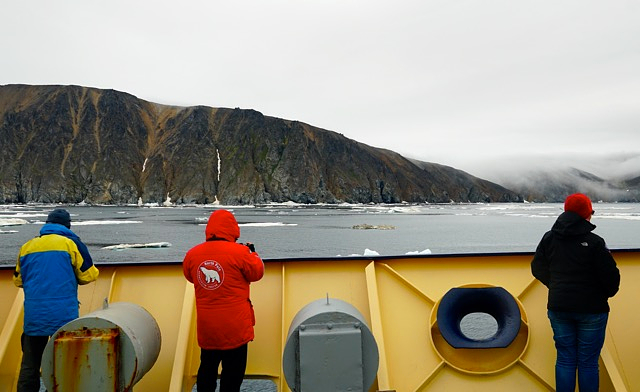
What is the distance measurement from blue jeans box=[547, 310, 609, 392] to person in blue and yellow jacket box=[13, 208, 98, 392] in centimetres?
381

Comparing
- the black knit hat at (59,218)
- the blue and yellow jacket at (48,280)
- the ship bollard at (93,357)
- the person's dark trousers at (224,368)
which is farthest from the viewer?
the black knit hat at (59,218)

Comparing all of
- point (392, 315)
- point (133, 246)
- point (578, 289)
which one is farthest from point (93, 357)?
point (133, 246)

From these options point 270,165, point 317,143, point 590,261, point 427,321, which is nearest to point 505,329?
point 427,321

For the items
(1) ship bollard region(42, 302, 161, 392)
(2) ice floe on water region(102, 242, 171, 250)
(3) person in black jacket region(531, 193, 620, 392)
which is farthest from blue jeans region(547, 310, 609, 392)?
(2) ice floe on water region(102, 242, 171, 250)

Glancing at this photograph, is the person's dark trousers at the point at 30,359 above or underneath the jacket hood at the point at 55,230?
underneath

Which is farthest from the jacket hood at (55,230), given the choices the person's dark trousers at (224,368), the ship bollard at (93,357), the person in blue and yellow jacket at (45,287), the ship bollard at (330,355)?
the ship bollard at (330,355)

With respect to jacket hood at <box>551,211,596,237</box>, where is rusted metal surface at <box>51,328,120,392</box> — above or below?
below

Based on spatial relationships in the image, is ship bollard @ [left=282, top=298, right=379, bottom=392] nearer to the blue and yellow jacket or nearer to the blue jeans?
the blue jeans

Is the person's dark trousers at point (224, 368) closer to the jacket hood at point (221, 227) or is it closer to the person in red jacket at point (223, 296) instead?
the person in red jacket at point (223, 296)

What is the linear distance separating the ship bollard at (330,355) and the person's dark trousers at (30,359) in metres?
2.02

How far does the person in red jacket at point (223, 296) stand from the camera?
3365 millimetres

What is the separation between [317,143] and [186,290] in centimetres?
18901

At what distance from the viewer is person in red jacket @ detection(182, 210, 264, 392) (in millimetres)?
3365

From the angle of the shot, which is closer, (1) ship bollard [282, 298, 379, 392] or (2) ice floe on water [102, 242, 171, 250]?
(1) ship bollard [282, 298, 379, 392]
